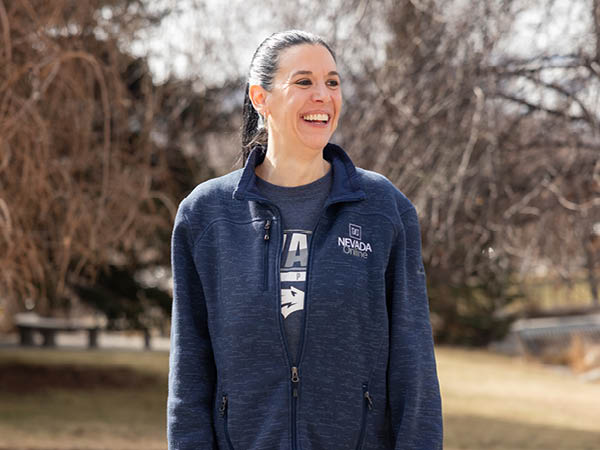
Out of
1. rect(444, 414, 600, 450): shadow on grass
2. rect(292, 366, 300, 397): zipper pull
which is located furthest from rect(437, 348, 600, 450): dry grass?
rect(292, 366, 300, 397): zipper pull

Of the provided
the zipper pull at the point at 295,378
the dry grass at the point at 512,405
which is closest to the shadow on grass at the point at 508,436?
the dry grass at the point at 512,405

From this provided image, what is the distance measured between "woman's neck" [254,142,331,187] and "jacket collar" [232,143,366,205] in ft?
0.16

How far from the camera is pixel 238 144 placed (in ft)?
11.1

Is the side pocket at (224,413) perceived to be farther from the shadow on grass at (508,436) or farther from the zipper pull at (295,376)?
the shadow on grass at (508,436)

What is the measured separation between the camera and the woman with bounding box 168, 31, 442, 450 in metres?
1.96

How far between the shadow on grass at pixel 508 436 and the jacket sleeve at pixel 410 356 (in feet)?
24.6

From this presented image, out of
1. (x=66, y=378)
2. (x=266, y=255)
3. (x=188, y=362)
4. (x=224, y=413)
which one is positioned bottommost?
(x=66, y=378)

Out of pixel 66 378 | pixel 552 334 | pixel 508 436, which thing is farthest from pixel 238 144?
pixel 552 334

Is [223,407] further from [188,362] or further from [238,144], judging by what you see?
[238,144]

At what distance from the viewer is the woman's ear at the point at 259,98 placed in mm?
2150

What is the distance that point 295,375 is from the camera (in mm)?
1948

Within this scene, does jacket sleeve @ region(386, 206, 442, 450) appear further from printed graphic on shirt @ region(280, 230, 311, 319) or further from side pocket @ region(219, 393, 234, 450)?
side pocket @ region(219, 393, 234, 450)

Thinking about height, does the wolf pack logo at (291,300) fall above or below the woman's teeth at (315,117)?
below

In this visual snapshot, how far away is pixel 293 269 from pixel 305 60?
49cm
